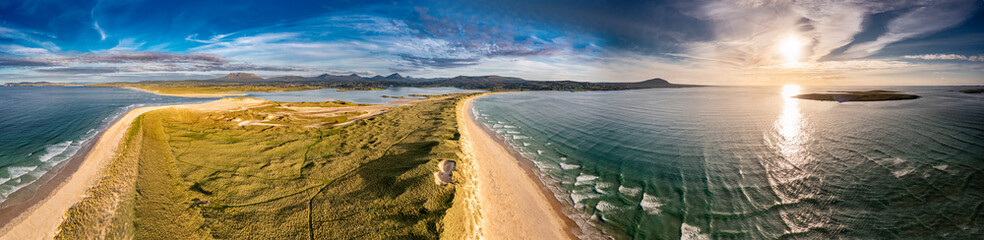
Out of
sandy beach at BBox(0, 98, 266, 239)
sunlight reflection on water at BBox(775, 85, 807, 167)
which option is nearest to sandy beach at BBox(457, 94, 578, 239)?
sunlight reflection on water at BBox(775, 85, 807, 167)

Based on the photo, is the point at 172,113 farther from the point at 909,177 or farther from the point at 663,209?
the point at 909,177

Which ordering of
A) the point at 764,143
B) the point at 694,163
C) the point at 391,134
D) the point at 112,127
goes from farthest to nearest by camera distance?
the point at 112,127, the point at 391,134, the point at 764,143, the point at 694,163

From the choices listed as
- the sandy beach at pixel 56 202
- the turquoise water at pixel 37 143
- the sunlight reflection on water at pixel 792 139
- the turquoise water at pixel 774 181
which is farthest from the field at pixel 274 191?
the sunlight reflection on water at pixel 792 139

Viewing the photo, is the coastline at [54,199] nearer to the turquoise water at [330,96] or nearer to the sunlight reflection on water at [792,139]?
the sunlight reflection on water at [792,139]

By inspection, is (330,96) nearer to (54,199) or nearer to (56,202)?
(54,199)

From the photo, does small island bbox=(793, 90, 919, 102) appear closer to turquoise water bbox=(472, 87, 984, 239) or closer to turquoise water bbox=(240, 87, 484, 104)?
turquoise water bbox=(472, 87, 984, 239)

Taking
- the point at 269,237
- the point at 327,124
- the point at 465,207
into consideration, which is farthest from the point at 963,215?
the point at 327,124

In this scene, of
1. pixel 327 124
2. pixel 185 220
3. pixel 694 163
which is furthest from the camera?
pixel 327 124
